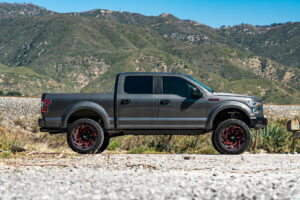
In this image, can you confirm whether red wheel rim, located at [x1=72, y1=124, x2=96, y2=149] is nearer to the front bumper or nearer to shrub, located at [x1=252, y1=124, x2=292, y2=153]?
the front bumper

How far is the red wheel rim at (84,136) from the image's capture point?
10.3 meters

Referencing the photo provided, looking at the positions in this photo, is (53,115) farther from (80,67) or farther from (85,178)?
(80,67)

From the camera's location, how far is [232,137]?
34.3 ft

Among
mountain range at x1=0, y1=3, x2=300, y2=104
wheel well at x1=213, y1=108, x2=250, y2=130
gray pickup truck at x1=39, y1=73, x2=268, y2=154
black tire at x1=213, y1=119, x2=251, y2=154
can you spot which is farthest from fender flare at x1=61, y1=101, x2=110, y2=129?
mountain range at x1=0, y1=3, x2=300, y2=104

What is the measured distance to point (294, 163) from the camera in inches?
353

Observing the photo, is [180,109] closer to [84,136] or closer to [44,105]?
[84,136]

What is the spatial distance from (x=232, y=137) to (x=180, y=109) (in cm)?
152

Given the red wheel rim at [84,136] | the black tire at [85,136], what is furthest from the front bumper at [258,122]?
the red wheel rim at [84,136]

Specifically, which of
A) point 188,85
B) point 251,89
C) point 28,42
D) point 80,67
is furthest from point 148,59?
point 188,85

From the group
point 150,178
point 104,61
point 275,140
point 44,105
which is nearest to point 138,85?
point 44,105

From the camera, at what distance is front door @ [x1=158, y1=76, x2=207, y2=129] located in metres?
10.2

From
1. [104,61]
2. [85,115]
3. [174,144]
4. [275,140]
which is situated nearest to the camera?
[85,115]

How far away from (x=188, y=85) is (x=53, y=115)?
3482 millimetres

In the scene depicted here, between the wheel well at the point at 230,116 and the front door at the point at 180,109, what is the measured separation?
0.78m
